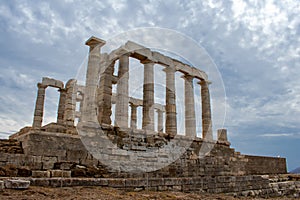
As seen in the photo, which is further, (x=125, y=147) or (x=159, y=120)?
(x=159, y=120)

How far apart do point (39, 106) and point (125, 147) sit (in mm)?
11240

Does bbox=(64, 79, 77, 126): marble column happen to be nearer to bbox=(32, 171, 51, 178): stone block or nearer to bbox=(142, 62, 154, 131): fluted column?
bbox=(142, 62, 154, 131): fluted column

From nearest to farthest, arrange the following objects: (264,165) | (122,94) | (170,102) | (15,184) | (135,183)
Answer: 1. (15,184)
2. (135,183)
3. (122,94)
4. (170,102)
5. (264,165)

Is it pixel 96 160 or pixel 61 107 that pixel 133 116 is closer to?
pixel 61 107

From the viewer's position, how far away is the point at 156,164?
491 inches

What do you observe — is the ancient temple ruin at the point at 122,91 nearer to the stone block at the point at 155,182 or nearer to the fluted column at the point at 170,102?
the fluted column at the point at 170,102

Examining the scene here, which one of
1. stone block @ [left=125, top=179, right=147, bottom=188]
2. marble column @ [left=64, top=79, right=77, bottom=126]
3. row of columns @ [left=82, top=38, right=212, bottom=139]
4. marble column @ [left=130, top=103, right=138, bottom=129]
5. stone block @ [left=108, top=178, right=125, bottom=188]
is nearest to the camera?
stone block @ [left=108, top=178, right=125, bottom=188]

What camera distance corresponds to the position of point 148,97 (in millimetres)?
16375

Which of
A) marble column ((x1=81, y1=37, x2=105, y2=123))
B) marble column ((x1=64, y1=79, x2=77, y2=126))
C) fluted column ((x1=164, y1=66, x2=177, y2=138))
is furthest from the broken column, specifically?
marble column ((x1=64, y1=79, x2=77, y2=126))

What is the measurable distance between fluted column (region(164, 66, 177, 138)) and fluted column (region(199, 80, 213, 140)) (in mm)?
3474

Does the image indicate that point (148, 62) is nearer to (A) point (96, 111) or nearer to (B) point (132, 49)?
(B) point (132, 49)

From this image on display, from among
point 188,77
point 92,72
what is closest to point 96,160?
point 92,72

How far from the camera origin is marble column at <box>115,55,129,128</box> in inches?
577

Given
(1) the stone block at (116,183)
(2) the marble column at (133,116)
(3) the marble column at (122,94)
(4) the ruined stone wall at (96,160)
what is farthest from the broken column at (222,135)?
(1) the stone block at (116,183)
